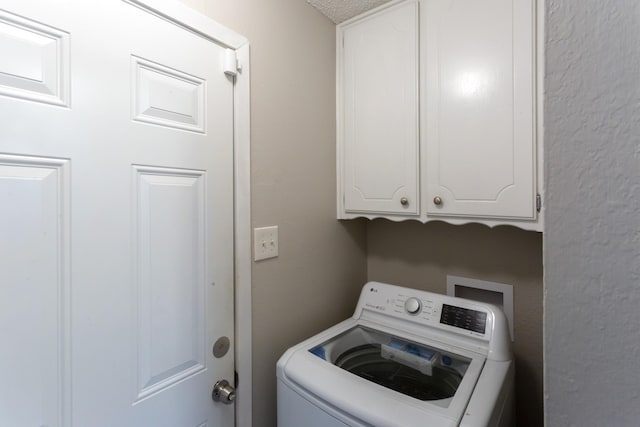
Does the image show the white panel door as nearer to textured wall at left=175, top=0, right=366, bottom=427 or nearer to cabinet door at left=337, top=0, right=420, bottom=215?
textured wall at left=175, top=0, right=366, bottom=427

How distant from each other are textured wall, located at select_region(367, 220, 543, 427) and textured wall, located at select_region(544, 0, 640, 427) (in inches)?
46.6

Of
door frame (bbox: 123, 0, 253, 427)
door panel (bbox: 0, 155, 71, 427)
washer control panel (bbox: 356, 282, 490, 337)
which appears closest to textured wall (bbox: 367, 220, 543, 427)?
washer control panel (bbox: 356, 282, 490, 337)

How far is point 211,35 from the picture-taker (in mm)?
950

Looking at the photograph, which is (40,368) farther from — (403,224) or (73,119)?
(403,224)

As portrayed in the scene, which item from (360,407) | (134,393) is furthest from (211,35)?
(360,407)

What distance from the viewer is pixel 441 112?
1.20 meters

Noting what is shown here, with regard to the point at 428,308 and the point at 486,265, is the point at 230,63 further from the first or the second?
the point at 486,265

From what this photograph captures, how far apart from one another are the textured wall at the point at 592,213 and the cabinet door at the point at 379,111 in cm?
96

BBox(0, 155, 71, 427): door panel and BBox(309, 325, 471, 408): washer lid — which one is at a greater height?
BBox(0, 155, 71, 427): door panel

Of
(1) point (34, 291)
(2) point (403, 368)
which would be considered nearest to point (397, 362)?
(2) point (403, 368)

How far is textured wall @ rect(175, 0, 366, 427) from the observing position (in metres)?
1.12

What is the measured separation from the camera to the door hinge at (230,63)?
0.99 metres

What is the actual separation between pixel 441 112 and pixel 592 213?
1.00 m

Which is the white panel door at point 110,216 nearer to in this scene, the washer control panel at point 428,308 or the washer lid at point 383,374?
the washer lid at point 383,374
